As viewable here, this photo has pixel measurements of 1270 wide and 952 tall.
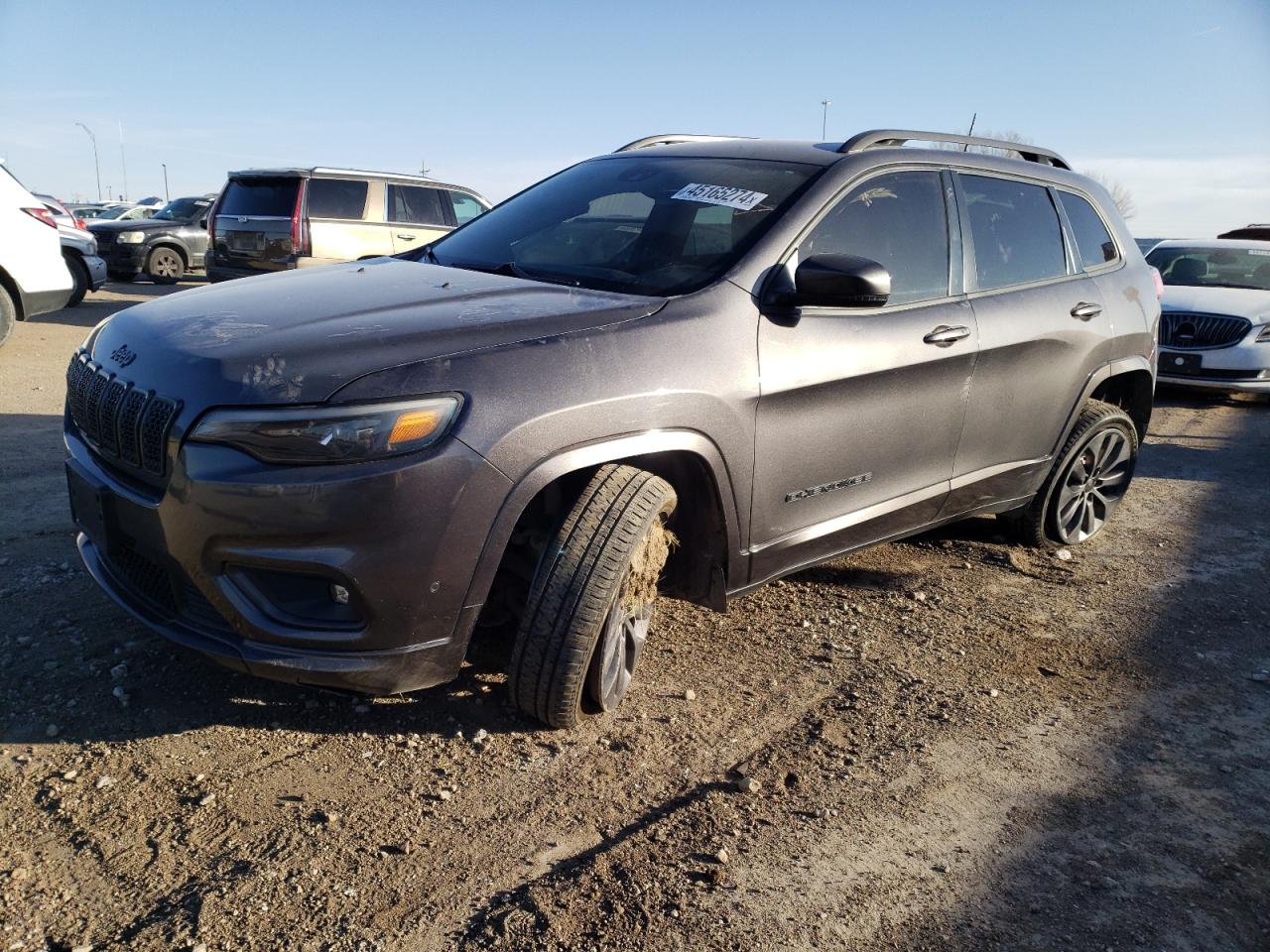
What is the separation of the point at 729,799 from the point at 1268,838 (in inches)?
56.1

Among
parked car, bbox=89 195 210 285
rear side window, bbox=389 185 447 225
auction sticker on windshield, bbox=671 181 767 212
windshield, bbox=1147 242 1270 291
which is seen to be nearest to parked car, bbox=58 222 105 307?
rear side window, bbox=389 185 447 225

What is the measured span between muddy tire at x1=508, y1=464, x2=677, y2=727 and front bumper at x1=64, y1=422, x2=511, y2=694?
21 cm

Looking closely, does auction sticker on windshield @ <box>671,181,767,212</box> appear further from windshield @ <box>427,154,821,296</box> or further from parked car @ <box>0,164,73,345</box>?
parked car @ <box>0,164,73,345</box>

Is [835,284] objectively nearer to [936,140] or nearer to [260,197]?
[936,140]

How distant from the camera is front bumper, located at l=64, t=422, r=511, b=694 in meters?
2.26

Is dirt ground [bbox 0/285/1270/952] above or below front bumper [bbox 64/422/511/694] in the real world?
below

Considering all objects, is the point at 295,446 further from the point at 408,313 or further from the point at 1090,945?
the point at 1090,945

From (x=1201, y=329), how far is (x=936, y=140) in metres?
6.87

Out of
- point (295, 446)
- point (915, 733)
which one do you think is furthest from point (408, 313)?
point (915, 733)

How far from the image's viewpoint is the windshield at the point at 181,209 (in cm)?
1702

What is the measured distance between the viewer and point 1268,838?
2.52m

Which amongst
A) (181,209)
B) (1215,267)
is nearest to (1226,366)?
(1215,267)

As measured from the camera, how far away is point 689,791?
8.55 feet

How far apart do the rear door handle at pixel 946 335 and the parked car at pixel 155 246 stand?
1519 cm
